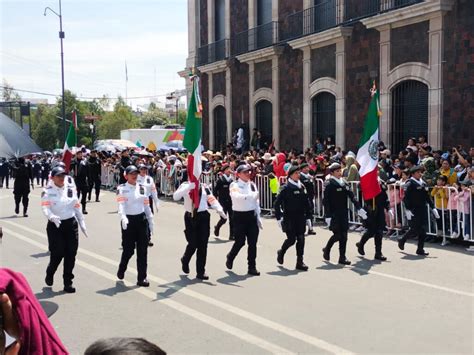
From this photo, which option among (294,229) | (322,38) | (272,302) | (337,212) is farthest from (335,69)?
(272,302)

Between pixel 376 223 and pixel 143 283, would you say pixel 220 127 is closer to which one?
pixel 376 223

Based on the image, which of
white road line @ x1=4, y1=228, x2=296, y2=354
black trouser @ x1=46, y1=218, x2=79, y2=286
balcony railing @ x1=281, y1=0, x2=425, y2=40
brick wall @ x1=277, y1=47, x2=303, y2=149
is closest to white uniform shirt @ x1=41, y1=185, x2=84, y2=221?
black trouser @ x1=46, y1=218, x2=79, y2=286

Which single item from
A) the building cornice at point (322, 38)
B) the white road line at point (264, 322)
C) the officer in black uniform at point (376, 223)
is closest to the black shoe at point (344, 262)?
the officer in black uniform at point (376, 223)

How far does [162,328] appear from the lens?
22.6 ft

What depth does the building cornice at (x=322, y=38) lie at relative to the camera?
2081 centimetres

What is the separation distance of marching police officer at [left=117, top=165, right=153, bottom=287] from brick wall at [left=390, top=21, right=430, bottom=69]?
37.1 feet

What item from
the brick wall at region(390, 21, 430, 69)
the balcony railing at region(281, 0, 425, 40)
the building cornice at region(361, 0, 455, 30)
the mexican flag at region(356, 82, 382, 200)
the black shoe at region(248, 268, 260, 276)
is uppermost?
the balcony railing at region(281, 0, 425, 40)

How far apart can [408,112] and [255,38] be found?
10.3 m

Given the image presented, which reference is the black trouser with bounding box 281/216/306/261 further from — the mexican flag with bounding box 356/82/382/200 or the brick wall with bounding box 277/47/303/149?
the brick wall with bounding box 277/47/303/149

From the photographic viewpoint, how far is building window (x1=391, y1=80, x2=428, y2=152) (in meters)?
18.1

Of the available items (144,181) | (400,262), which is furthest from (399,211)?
(144,181)

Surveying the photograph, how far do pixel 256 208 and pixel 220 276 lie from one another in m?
1.25

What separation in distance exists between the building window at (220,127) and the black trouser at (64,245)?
849 inches

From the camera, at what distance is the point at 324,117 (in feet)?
74.8
